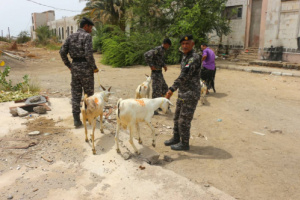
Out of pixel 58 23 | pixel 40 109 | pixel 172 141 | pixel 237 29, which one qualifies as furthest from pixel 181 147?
pixel 58 23

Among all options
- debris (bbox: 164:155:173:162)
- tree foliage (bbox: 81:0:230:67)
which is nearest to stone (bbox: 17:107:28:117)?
debris (bbox: 164:155:173:162)

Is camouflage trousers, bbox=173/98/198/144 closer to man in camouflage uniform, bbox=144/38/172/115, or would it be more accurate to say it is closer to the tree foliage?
man in camouflage uniform, bbox=144/38/172/115

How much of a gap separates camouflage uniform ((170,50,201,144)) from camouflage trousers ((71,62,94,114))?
1.77 meters

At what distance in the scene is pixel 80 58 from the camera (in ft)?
14.4

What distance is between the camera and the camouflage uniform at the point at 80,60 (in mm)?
4262

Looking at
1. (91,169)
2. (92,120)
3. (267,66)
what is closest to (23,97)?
(92,120)

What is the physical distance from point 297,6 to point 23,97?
44.6 ft

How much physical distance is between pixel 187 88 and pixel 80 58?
2116 mm

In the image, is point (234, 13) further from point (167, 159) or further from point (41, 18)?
point (41, 18)

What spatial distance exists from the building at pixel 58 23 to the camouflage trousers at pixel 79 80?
26854 millimetres

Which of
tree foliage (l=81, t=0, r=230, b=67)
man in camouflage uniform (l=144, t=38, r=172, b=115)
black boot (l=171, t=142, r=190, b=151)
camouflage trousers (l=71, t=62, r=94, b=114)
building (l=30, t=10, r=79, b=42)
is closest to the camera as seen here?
black boot (l=171, t=142, r=190, b=151)

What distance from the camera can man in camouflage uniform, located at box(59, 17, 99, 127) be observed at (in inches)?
168

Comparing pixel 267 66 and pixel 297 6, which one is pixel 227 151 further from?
pixel 297 6

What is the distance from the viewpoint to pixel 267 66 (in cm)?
1309
